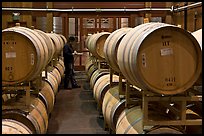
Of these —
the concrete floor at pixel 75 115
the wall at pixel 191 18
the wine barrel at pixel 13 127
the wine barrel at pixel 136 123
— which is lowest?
the concrete floor at pixel 75 115

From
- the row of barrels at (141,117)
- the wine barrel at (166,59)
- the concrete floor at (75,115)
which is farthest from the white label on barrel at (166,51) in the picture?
the concrete floor at (75,115)

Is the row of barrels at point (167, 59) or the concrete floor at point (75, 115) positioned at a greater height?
the row of barrels at point (167, 59)

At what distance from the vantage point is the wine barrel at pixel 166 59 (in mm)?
3414

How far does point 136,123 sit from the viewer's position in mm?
3738

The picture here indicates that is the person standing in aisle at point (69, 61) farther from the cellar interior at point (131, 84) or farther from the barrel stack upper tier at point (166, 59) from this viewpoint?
the barrel stack upper tier at point (166, 59)

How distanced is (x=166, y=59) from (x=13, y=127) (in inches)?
73.1

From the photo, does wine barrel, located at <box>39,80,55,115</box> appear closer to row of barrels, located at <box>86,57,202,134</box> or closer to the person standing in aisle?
row of barrels, located at <box>86,57,202,134</box>

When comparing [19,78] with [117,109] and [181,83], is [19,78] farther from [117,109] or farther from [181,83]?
[181,83]

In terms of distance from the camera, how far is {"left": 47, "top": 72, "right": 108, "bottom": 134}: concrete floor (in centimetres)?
661

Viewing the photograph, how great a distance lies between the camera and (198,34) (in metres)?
4.15

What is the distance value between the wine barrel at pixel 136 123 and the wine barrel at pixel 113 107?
0.58 m

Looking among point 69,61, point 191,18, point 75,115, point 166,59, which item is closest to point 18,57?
point 166,59

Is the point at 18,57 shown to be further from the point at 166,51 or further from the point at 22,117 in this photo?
the point at 166,51

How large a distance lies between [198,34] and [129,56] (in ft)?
3.43
